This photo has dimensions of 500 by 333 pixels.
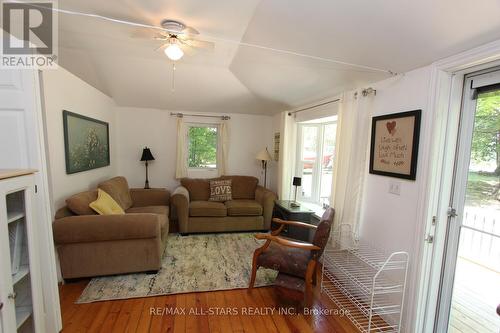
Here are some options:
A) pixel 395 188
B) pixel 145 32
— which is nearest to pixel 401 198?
pixel 395 188

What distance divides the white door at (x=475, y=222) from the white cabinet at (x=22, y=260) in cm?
271

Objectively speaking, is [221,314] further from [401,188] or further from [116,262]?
[401,188]

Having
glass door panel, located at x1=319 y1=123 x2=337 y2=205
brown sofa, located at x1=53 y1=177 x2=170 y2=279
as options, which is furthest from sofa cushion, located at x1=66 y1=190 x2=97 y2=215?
glass door panel, located at x1=319 y1=123 x2=337 y2=205

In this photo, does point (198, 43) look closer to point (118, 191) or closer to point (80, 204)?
point (80, 204)

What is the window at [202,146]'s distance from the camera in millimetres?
4609

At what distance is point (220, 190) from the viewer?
414 cm

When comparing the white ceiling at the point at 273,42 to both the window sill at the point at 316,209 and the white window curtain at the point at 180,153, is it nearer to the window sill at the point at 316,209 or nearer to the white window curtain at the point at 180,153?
the white window curtain at the point at 180,153

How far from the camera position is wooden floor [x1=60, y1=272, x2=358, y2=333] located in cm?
181

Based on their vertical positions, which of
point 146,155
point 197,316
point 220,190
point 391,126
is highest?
point 391,126

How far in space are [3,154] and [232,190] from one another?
3157mm

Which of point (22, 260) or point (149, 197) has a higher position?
point (22, 260)

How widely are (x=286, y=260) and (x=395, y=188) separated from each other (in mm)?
1131

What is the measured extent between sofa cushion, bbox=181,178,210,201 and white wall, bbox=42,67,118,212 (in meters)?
1.41

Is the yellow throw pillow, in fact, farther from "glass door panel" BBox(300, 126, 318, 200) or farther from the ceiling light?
"glass door panel" BBox(300, 126, 318, 200)
